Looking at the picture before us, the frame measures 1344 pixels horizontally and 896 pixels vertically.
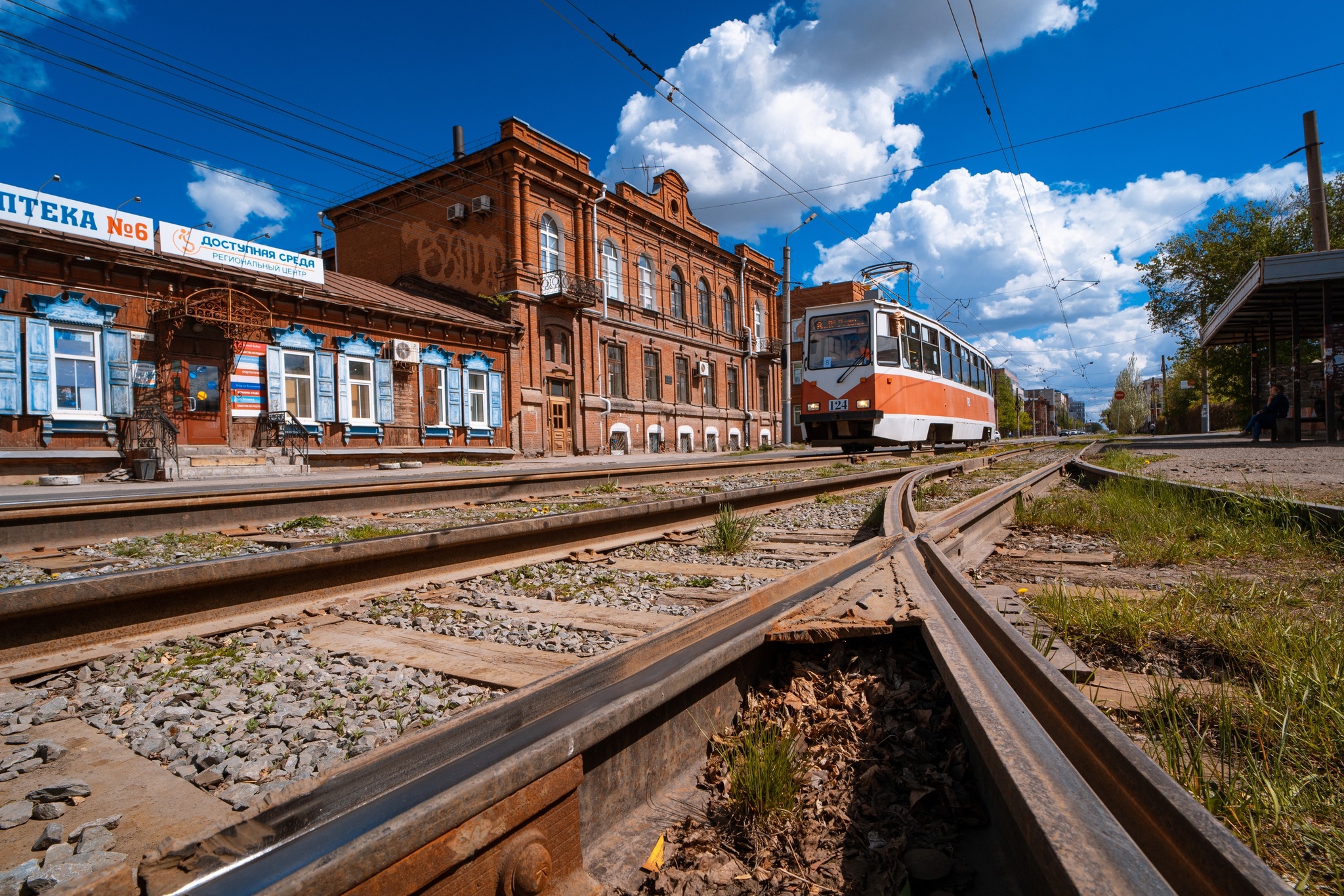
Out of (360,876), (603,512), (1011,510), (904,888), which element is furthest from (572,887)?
(1011,510)

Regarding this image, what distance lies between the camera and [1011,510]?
23.7 ft

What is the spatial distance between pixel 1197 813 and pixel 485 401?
998 inches

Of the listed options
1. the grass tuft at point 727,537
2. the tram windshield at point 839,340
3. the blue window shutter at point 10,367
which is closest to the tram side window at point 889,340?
the tram windshield at point 839,340

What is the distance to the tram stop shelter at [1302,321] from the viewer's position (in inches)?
627

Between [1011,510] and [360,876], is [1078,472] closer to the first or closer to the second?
[1011,510]

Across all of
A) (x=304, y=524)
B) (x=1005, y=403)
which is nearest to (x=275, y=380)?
(x=304, y=524)

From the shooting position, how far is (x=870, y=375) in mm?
15953

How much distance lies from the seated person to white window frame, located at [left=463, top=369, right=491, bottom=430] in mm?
22932

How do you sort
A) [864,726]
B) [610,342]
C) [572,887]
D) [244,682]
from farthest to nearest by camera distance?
[610,342], [244,682], [864,726], [572,887]

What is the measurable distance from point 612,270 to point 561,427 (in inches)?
308

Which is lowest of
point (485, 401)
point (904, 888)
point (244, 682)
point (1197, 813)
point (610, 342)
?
point (904, 888)

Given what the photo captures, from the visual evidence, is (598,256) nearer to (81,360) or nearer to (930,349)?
(930,349)

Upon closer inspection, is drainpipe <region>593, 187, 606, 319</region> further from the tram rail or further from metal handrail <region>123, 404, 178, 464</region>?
the tram rail

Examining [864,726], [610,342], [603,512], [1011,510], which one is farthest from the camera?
[610,342]
